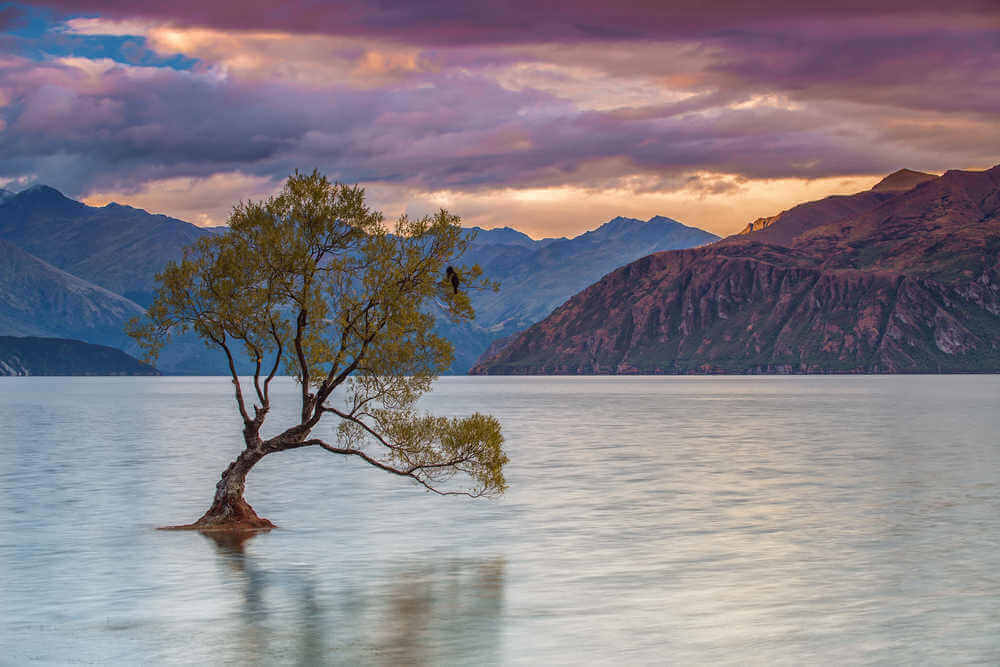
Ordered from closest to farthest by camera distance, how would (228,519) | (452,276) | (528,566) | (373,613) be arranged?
(373,613) < (528,566) < (452,276) < (228,519)

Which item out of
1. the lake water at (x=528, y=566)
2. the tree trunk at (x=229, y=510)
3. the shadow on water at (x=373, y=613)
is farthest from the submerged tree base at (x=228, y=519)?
the shadow on water at (x=373, y=613)

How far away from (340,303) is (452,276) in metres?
4.84

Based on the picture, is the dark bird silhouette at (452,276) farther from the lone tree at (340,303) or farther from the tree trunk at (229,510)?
the tree trunk at (229,510)

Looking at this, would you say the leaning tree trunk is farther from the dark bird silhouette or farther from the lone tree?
the dark bird silhouette

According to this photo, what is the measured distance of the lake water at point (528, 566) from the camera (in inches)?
1135

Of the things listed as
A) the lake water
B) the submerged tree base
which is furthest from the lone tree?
the lake water

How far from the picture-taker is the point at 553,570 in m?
41.5

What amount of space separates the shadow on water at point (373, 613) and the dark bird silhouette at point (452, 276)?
36.8 ft

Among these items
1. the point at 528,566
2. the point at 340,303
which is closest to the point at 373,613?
the point at 528,566

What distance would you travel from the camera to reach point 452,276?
4512 cm

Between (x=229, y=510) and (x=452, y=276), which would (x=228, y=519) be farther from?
(x=452, y=276)

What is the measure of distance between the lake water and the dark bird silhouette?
11.3m

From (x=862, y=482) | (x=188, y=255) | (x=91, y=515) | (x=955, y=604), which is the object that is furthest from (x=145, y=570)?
(x=862, y=482)

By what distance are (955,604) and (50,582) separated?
3107 cm
